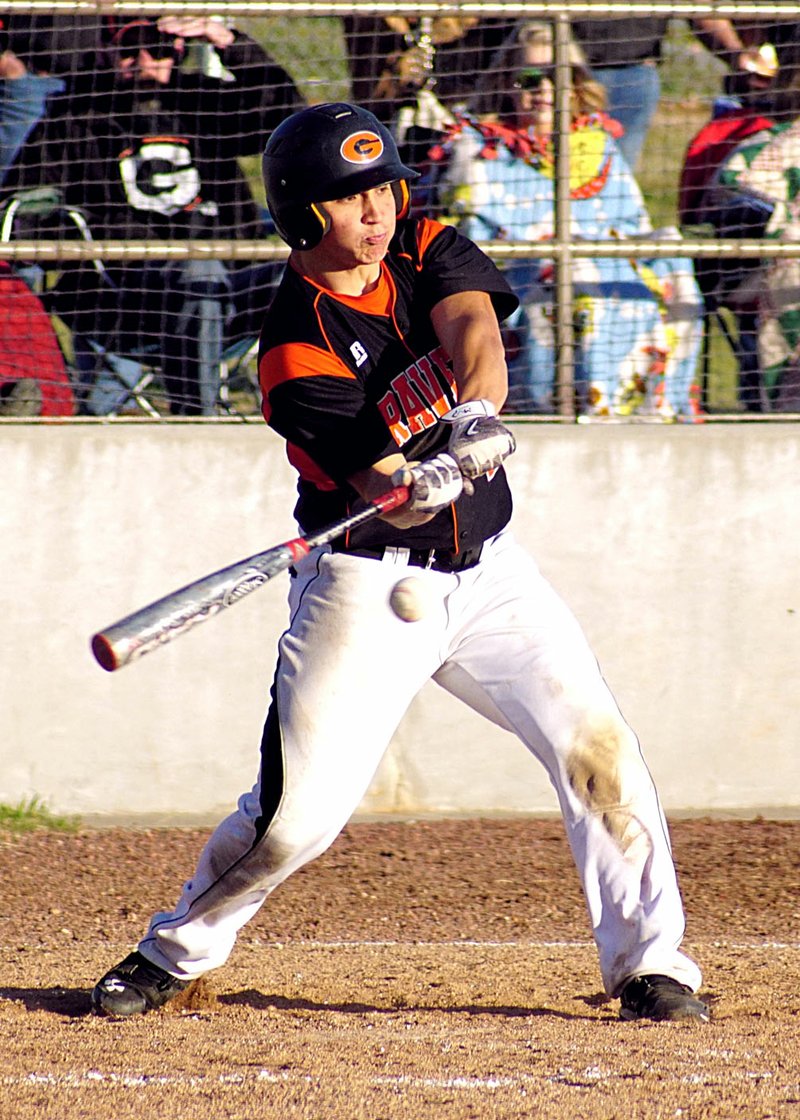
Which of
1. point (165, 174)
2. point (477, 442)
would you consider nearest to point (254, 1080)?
point (477, 442)

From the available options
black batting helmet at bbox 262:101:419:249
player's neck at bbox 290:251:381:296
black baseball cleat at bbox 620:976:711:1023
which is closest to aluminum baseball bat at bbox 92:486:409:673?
player's neck at bbox 290:251:381:296

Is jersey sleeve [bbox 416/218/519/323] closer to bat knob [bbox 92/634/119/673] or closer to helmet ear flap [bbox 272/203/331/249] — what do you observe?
helmet ear flap [bbox 272/203/331/249]

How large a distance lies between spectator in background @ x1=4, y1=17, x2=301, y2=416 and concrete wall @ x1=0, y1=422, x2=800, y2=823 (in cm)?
42

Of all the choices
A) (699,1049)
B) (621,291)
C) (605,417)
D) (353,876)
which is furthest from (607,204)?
(699,1049)

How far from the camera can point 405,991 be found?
4.05m

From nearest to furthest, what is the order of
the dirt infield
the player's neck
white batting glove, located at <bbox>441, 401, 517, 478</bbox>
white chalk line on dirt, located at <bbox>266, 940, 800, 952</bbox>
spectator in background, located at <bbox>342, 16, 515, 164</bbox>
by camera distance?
the dirt infield
white batting glove, located at <bbox>441, 401, 517, 478</bbox>
the player's neck
white chalk line on dirt, located at <bbox>266, 940, 800, 952</bbox>
spectator in background, located at <bbox>342, 16, 515, 164</bbox>

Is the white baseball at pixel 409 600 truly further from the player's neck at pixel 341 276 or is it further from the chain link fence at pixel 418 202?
the chain link fence at pixel 418 202

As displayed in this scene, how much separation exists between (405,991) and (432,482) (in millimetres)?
1486

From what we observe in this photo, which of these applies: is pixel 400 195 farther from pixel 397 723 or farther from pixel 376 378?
pixel 397 723

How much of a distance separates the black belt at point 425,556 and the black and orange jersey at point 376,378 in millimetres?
19

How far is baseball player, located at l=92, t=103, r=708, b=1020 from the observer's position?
357 centimetres

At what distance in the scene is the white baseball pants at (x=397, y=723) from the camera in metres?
3.56

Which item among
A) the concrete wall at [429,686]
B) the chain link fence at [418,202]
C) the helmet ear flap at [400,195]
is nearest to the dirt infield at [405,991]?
the concrete wall at [429,686]

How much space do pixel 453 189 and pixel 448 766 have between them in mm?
2387
